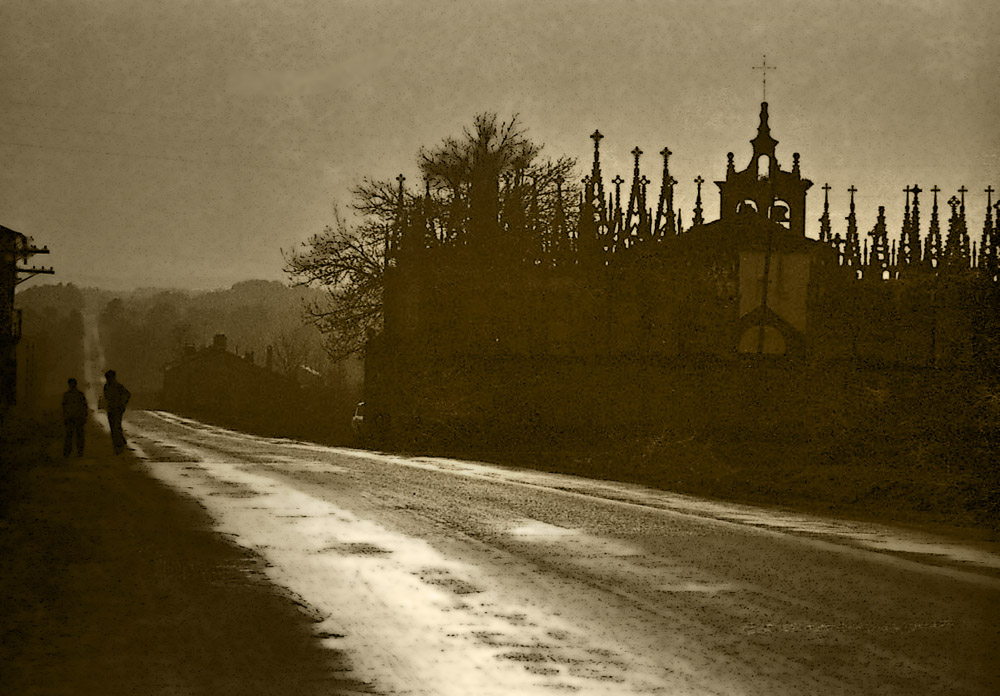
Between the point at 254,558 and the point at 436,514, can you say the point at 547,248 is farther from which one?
the point at 254,558

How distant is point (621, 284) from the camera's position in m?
35.2

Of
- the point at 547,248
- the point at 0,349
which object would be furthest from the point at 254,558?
the point at 0,349

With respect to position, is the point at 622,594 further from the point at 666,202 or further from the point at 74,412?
the point at 666,202

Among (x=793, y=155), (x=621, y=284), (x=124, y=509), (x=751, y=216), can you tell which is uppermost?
(x=793, y=155)

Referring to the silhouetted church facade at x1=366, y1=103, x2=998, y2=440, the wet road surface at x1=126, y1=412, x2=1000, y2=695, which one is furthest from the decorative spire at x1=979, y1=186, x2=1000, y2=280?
the wet road surface at x1=126, y1=412, x2=1000, y2=695

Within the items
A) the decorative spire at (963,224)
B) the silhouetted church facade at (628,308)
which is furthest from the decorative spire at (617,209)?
the decorative spire at (963,224)

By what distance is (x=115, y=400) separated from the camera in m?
28.9

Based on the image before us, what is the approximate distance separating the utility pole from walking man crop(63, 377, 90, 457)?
112 feet

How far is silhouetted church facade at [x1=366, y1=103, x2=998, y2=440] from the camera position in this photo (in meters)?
29.1

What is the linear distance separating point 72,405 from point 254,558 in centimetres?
1721

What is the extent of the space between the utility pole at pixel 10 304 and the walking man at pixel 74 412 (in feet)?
112

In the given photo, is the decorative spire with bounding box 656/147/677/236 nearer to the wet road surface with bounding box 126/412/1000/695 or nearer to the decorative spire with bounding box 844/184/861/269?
the decorative spire with bounding box 844/184/861/269

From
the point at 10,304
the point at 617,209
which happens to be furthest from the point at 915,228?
the point at 10,304

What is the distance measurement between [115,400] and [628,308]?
13955mm
